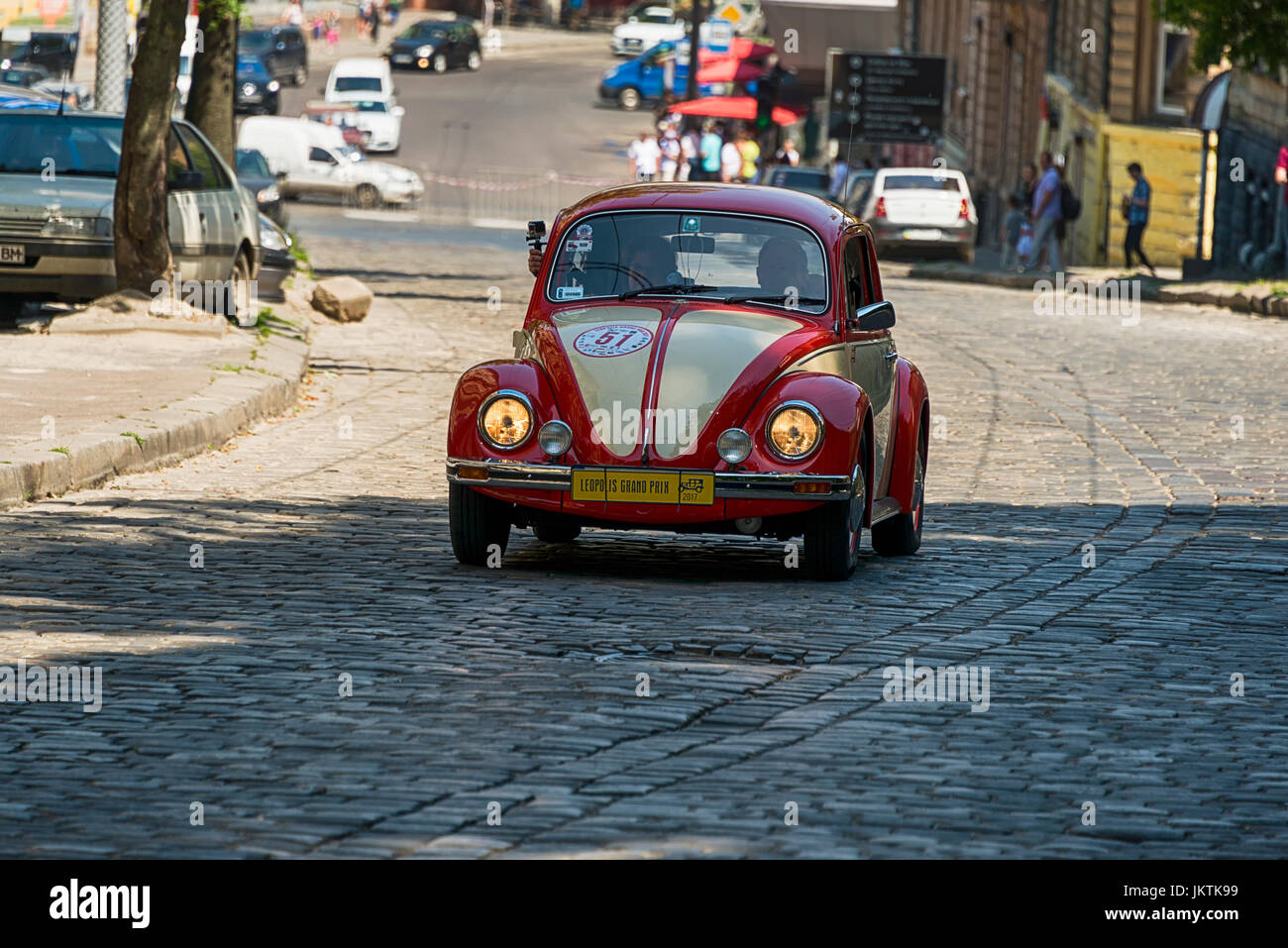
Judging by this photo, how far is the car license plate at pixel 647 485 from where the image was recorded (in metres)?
8.78

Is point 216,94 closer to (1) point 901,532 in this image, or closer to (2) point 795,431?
(1) point 901,532

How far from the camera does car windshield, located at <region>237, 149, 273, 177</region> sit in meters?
27.3

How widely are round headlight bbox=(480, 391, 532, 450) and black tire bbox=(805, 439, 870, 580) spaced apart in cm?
123

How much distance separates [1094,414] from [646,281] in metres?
7.45

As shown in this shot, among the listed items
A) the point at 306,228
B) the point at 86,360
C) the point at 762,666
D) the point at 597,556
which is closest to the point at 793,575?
the point at 597,556

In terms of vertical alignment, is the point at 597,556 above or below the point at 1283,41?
below

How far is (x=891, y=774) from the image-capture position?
597cm

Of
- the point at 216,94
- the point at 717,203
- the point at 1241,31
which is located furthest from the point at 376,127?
the point at 717,203

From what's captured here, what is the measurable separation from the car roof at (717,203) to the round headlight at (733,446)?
4.90 feet

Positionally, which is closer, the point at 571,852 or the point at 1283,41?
the point at 571,852

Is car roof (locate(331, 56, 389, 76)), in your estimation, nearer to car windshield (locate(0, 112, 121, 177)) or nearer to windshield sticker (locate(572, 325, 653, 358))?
car windshield (locate(0, 112, 121, 177))

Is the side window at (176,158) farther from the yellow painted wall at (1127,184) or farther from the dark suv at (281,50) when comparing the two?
the dark suv at (281,50)

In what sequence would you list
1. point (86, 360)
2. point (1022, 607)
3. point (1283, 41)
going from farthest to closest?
point (1283, 41) → point (86, 360) → point (1022, 607)
